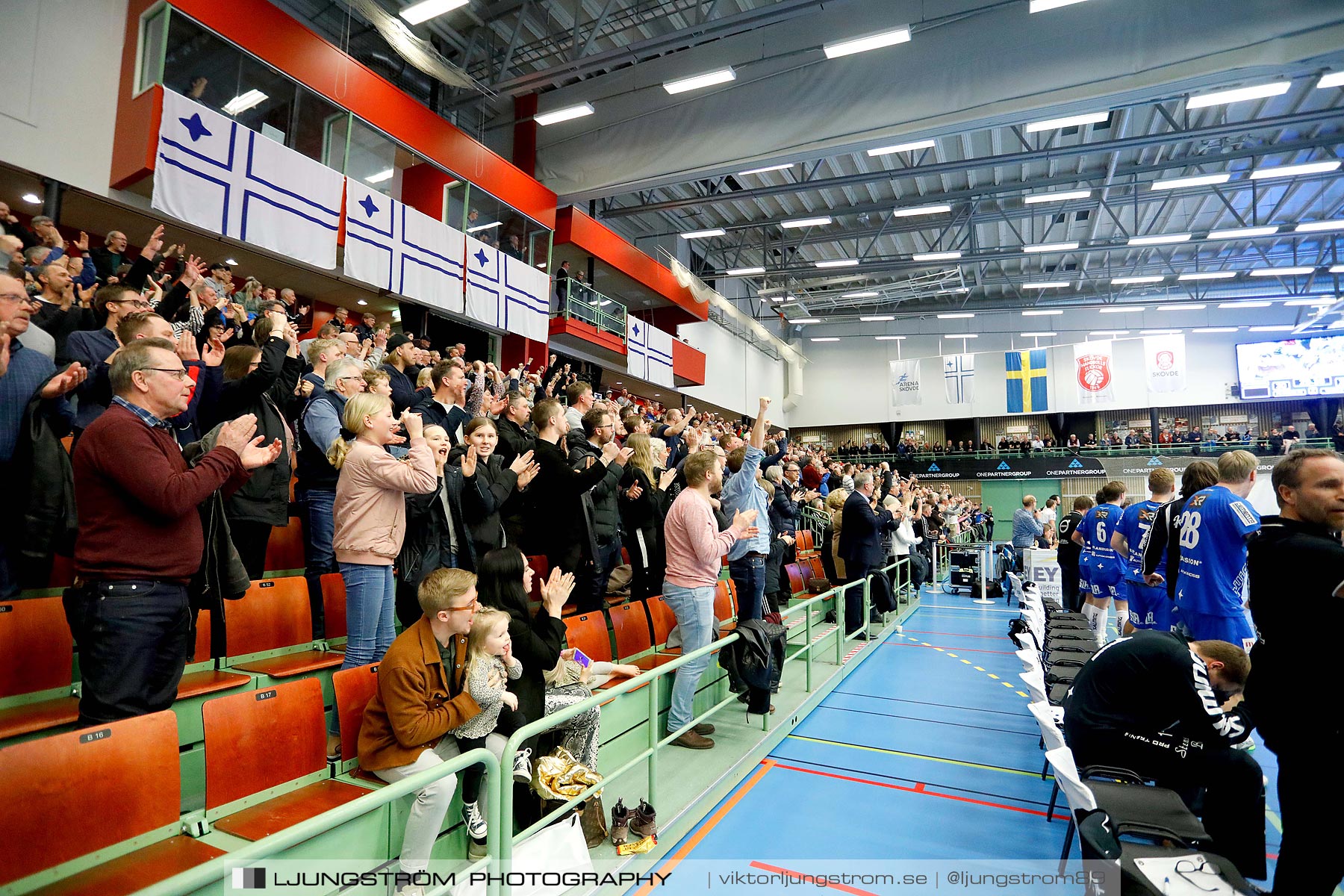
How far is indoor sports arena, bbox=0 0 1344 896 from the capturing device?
6.76 feet

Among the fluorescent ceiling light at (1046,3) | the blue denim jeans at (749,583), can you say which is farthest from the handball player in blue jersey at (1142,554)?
the fluorescent ceiling light at (1046,3)

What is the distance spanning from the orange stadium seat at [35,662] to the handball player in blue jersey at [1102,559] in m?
7.43

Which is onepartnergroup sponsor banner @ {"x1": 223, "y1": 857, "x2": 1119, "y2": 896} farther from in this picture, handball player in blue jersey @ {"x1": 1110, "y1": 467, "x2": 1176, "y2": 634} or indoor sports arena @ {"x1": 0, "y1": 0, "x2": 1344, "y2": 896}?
handball player in blue jersey @ {"x1": 1110, "y1": 467, "x2": 1176, "y2": 634}

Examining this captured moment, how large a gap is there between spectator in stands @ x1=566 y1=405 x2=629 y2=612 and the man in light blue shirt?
0.95 metres

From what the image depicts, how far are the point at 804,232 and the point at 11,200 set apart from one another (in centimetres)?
1647

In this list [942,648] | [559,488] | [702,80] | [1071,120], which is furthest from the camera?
[1071,120]

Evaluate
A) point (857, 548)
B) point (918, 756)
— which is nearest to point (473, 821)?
point (918, 756)

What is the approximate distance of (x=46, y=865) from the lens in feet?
5.54

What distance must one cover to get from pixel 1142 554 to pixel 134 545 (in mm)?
6602

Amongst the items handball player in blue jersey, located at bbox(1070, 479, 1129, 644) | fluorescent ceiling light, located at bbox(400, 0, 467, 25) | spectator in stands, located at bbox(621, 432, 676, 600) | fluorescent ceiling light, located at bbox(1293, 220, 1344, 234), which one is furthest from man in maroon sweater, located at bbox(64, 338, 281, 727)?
fluorescent ceiling light, located at bbox(1293, 220, 1344, 234)

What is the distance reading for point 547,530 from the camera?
4.19 metres

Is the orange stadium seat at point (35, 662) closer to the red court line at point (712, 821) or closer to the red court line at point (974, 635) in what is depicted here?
the red court line at point (712, 821)

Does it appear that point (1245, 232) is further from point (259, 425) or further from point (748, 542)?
point (259, 425)

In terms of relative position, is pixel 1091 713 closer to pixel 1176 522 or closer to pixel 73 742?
pixel 1176 522
